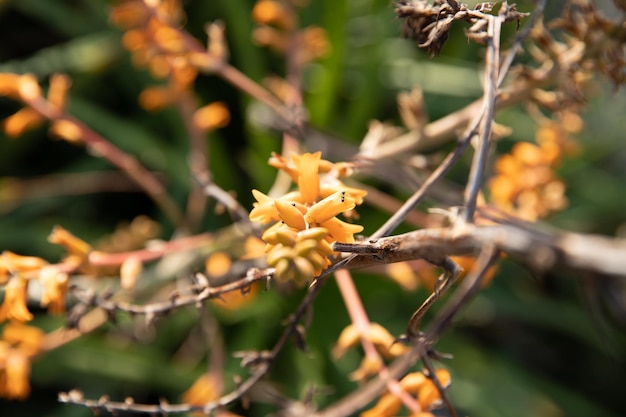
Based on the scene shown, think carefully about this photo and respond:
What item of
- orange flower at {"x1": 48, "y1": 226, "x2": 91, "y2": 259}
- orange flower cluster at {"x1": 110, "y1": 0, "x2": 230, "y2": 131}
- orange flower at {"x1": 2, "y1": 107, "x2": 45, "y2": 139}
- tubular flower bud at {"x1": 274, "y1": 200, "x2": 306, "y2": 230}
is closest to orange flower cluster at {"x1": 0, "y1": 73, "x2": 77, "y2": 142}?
orange flower at {"x1": 2, "y1": 107, "x2": 45, "y2": 139}

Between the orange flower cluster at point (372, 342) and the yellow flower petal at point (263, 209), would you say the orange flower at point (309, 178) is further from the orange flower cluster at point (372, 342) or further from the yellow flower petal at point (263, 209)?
the orange flower cluster at point (372, 342)

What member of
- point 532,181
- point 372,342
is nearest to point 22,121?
point 372,342

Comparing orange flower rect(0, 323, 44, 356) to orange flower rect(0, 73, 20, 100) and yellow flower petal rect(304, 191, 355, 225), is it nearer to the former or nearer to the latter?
orange flower rect(0, 73, 20, 100)

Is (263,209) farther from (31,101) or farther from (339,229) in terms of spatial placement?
(31,101)

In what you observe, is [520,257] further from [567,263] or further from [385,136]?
[385,136]

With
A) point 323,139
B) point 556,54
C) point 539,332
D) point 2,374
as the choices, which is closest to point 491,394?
point 539,332

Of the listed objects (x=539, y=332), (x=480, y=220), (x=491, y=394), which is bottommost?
(x=539, y=332)
